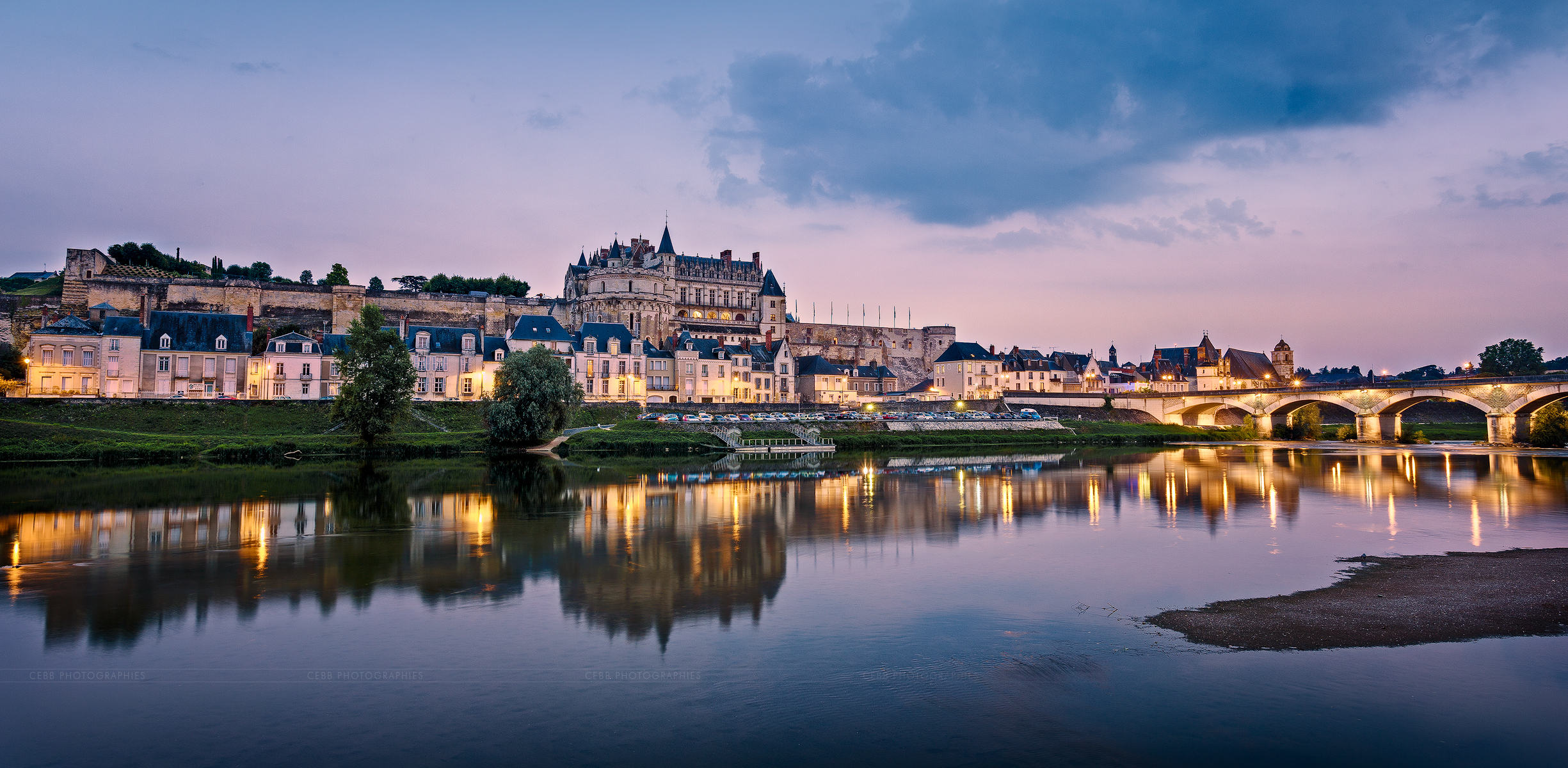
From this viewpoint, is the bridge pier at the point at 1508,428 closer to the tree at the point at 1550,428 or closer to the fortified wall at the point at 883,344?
the tree at the point at 1550,428

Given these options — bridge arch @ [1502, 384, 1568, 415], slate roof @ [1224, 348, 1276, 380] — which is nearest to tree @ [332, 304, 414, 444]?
bridge arch @ [1502, 384, 1568, 415]

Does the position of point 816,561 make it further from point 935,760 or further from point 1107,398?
point 1107,398

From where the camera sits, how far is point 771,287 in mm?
84250

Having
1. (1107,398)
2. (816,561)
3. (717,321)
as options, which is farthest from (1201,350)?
(816,561)

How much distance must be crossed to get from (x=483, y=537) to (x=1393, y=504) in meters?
22.4

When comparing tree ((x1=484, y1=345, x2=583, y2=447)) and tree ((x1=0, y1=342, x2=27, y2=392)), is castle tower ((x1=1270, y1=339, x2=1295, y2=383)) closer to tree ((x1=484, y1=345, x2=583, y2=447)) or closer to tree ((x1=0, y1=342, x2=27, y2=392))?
tree ((x1=484, y1=345, x2=583, y2=447))

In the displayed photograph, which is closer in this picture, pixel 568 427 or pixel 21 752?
pixel 21 752

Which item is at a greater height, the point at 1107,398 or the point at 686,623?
the point at 1107,398

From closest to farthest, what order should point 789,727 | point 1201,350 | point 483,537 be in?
1. point 789,727
2. point 483,537
3. point 1201,350

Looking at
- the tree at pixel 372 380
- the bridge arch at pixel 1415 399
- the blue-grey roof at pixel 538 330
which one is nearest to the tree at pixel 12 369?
the tree at pixel 372 380

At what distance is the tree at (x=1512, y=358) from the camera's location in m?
82.1

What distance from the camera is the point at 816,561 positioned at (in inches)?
553

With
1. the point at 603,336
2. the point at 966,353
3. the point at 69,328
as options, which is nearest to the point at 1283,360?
the point at 966,353

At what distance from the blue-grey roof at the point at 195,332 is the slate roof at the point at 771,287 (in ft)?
154
